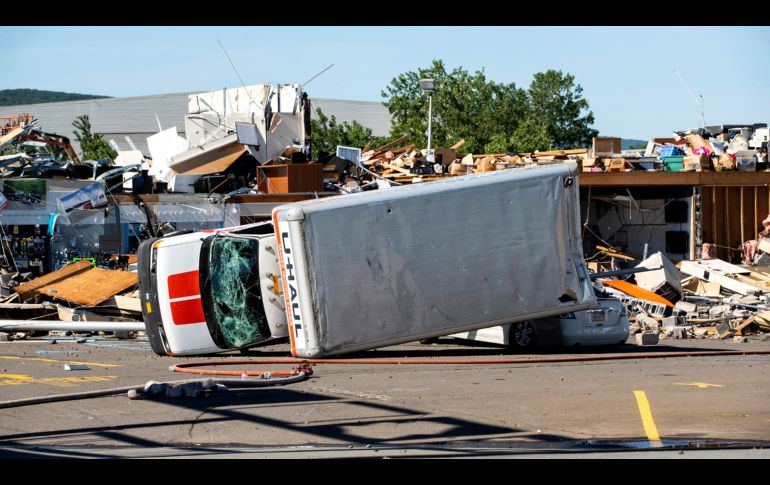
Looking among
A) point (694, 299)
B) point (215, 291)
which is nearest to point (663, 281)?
point (694, 299)

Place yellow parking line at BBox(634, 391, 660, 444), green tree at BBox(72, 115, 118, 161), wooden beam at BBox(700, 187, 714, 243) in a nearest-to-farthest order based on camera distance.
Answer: yellow parking line at BBox(634, 391, 660, 444) < wooden beam at BBox(700, 187, 714, 243) < green tree at BBox(72, 115, 118, 161)

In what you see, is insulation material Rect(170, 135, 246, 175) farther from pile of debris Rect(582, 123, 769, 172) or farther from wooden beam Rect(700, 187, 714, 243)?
wooden beam Rect(700, 187, 714, 243)

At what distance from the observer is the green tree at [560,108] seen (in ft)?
323

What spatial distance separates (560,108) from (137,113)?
143ft

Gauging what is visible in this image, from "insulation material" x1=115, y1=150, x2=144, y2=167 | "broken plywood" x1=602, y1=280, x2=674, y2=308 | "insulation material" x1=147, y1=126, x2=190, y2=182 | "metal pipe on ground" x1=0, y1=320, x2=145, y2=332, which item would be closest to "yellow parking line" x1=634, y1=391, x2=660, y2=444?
"broken plywood" x1=602, y1=280, x2=674, y2=308

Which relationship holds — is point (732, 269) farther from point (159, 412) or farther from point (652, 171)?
point (159, 412)

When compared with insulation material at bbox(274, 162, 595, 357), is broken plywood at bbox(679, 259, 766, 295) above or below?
below

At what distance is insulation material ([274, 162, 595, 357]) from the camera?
47.8 feet

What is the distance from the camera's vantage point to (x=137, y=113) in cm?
9556

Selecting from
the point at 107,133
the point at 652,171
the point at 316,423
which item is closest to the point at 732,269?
the point at 652,171

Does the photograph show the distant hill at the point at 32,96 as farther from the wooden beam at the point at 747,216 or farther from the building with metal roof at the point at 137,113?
the wooden beam at the point at 747,216

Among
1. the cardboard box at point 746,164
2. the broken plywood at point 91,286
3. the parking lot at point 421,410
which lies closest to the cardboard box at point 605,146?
the cardboard box at point 746,164

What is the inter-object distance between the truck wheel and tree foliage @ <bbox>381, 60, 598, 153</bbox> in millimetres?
58410

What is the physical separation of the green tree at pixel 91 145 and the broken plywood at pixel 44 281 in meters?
38.0
